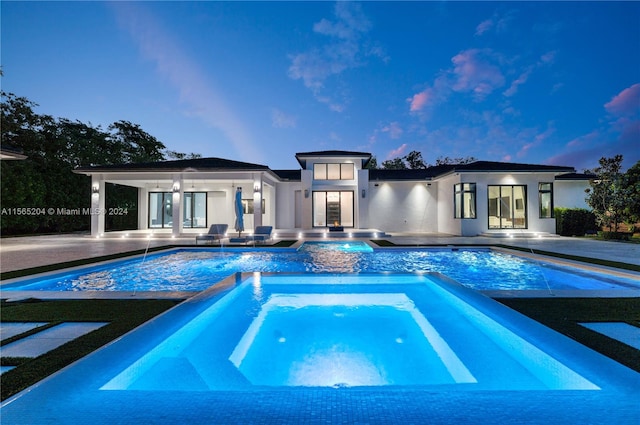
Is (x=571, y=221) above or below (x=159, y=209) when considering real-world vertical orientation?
below

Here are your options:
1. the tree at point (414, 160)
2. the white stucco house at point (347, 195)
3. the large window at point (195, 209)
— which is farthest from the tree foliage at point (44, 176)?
the tree at point (414, 160)

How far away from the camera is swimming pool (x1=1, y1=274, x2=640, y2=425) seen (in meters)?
1.89

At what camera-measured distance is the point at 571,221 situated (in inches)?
703

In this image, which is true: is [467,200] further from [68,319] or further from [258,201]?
[68,319]

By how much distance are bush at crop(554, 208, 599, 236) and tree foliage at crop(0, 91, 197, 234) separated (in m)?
28.2

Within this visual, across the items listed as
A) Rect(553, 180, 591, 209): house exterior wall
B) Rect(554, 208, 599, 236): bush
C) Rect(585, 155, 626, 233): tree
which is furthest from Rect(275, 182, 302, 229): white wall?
Rect(585, 155, 626, 233): tree

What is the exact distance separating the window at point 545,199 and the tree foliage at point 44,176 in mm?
26789

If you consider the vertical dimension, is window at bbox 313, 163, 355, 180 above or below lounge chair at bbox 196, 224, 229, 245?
above

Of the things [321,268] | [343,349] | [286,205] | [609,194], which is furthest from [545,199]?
[343,349]

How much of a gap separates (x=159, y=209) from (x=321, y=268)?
16.9m

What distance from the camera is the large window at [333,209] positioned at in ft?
66.3

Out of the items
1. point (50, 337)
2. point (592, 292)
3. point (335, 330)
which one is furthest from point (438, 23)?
point (50, 337)

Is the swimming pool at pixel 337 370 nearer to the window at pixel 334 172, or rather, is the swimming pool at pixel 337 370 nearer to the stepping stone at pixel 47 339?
the stepping stone at pixel 47 339

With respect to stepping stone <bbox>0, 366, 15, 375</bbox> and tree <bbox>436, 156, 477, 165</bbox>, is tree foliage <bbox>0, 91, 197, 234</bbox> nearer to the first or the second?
stepping stone <bbox>0, 366, 15, 375</bbox>
